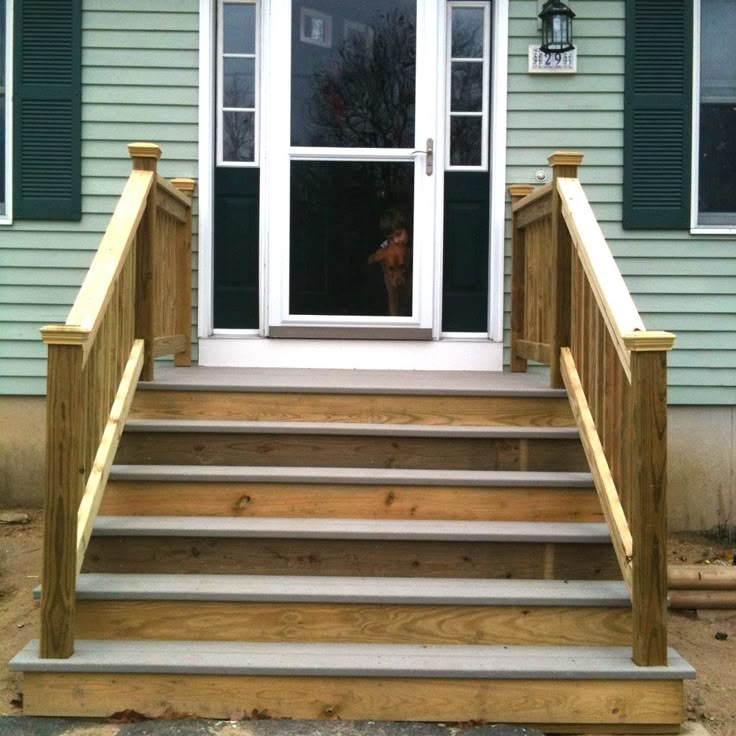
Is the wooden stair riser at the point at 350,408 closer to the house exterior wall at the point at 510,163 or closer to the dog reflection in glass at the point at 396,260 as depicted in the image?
the dog reflection in glass at the point at 396,260

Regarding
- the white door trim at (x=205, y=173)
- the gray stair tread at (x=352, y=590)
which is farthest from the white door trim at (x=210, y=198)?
the gray stair tread at (x=352, y=590)

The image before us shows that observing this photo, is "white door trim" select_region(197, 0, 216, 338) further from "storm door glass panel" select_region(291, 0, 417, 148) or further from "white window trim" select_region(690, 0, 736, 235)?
"white window trim" select_region(690, 0, 736, 235)

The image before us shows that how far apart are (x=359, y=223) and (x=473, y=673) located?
3058mm

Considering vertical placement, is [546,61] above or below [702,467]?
above

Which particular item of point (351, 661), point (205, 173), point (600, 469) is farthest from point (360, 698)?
point (205, 173)

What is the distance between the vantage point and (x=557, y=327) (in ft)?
15.7

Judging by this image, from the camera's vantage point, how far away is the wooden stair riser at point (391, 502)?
424 cm

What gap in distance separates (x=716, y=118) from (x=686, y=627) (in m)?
2.92

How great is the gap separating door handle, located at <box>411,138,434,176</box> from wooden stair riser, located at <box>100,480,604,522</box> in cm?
223

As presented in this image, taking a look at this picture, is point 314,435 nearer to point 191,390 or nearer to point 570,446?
point 191,390

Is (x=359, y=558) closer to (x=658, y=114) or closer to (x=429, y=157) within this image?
(x=429, y=157)

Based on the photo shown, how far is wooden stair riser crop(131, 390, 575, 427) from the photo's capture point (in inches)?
184

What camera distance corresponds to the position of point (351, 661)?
3.52m

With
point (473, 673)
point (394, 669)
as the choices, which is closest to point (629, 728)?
point (473, 673)
